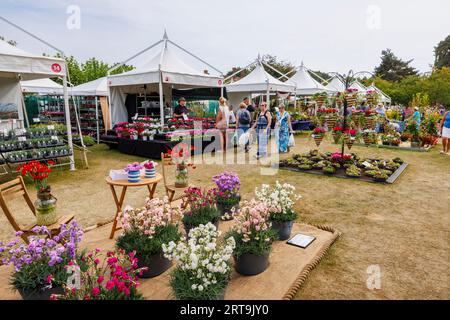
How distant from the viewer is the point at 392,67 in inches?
1901

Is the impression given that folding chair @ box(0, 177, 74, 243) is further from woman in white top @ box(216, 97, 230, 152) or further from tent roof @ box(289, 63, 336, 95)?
tent roof @ box(289, 63, 336, 95)

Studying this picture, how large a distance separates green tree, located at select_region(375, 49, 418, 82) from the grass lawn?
153ft

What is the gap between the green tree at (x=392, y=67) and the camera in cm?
4728

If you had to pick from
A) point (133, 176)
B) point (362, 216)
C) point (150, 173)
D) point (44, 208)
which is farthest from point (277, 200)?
point (44, 208)

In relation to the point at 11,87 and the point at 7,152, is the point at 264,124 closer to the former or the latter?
the point at 7,152

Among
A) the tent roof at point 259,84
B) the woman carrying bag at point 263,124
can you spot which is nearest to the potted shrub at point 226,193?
the woman carrying bag at point 263,124

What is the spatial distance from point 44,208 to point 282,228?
8.16 ft

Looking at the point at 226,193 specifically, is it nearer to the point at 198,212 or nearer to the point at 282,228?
the point at 198,212

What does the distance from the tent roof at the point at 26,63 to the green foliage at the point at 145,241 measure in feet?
16.7

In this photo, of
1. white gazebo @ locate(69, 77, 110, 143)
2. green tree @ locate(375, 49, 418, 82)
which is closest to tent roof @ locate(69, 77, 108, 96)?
white gazebo @ locate(69, 77, 110, 143)

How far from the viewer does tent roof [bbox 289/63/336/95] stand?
16.7 m

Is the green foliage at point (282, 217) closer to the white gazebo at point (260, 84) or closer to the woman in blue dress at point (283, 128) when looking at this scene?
the woman in blue dress at point (283, 128)

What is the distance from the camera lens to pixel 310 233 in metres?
3.64

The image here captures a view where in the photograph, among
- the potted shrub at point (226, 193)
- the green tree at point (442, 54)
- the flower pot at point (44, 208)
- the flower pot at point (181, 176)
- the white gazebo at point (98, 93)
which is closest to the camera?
the flower pot at point (44, 208)
